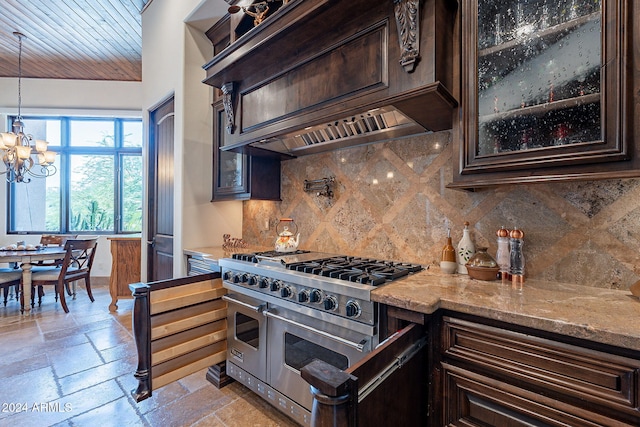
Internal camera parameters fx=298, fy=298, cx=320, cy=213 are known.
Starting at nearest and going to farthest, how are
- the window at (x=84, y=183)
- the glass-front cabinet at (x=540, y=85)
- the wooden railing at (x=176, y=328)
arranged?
the glass-front cabinet at (x=540, y=85) < the wooden railing at (x=176, y=328) < the window at (x=84, y=183)

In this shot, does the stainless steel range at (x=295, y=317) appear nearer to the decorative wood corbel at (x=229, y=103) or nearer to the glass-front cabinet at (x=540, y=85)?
the glass-front cabinet at (x=540, y=85)

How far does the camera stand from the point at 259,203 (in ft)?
10.4

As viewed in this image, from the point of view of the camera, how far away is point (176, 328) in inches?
73.5

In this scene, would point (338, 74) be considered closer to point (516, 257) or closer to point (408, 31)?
point (408, 31)

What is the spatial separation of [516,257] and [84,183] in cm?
711

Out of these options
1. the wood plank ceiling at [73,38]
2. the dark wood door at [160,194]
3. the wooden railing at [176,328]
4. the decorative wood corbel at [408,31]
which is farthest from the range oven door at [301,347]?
the wood plank ceiling at [73,38]

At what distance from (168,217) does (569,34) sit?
11.5 feet

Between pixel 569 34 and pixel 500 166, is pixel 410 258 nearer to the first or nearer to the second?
pixel 500 166

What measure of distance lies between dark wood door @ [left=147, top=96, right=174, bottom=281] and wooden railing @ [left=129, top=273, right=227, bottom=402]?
1357 millimetres

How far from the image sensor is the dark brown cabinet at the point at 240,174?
8.93ft

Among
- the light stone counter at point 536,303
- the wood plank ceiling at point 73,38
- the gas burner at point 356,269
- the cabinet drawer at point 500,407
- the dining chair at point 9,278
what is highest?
the wood plank ceiling at point 73,38

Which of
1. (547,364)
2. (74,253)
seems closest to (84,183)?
(74,253)

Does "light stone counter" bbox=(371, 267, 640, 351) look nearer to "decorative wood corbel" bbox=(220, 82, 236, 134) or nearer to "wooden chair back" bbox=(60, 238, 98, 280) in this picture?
"decorative wood corbel" bbox=(220, 82, 236, 134)

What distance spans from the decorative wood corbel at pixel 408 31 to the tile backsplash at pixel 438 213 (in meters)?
0.60
